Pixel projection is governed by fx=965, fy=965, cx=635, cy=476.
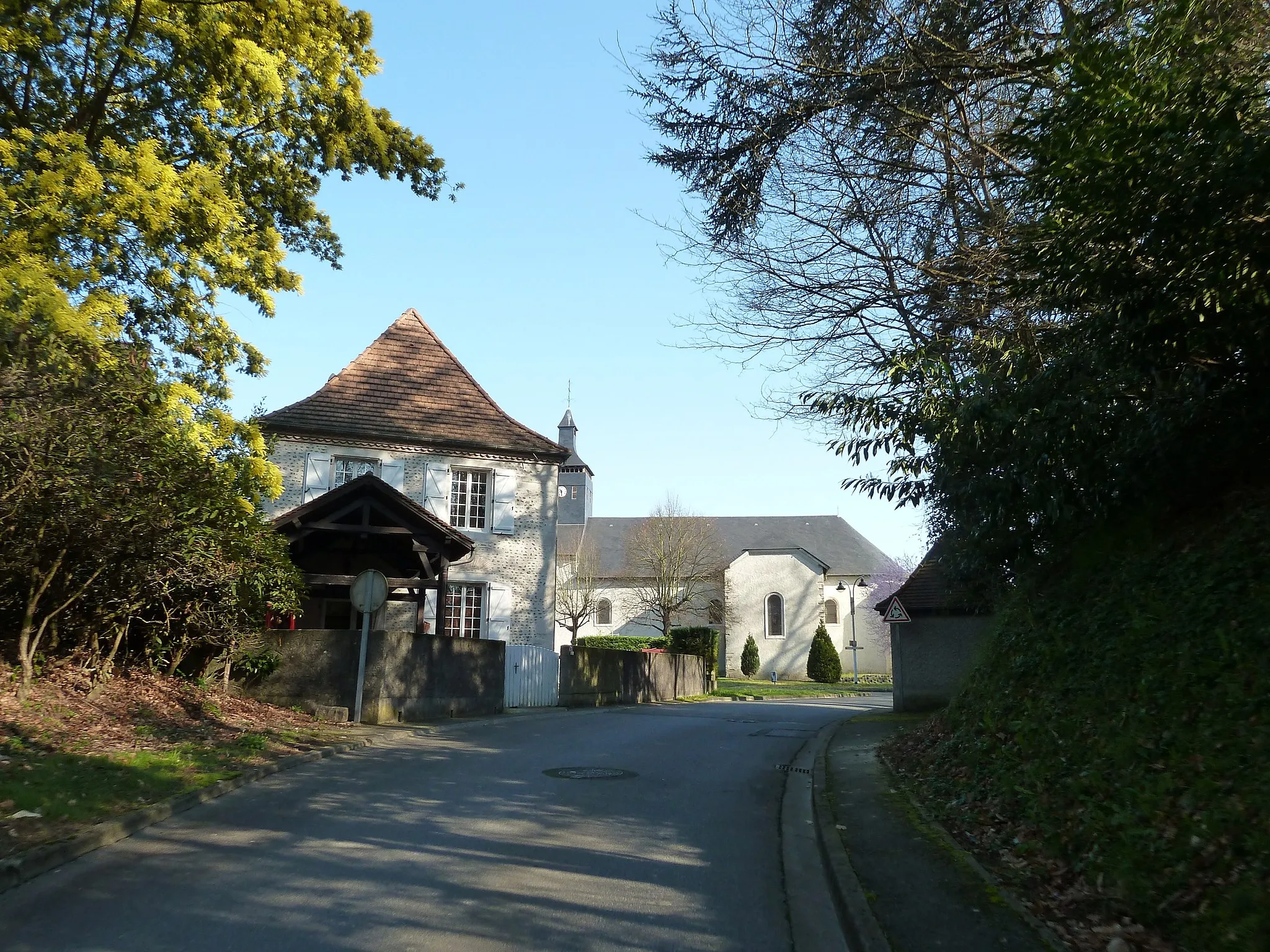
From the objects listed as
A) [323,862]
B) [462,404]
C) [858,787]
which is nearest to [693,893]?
[323,862]

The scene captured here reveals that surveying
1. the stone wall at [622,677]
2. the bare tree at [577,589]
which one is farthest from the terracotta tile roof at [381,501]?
the bare tree at [577,589]

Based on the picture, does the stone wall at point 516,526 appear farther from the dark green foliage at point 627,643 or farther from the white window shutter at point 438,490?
the dark green foliage at point 627,643

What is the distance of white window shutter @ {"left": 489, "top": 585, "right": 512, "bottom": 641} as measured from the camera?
25.9 m

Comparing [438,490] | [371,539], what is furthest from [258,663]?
[438,490]

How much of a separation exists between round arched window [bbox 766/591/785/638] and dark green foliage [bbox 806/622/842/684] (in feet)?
13.0

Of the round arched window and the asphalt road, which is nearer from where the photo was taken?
the asphalt road

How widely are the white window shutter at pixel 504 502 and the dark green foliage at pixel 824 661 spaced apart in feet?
93.9

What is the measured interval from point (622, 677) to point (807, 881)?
2163 cm

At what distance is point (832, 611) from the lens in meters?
58.2

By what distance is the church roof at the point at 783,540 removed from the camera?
60.5m

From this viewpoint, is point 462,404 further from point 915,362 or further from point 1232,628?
point 1232,628

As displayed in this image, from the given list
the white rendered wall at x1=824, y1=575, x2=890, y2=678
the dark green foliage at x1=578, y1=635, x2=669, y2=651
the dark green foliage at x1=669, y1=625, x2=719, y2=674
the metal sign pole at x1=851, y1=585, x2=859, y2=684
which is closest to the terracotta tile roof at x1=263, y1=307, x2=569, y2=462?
the dark green foliage at x1=669, y1=625, x2=719, y2=674

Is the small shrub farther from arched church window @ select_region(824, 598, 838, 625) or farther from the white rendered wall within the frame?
arched church window @ select_region(824, 598, 838, 625)

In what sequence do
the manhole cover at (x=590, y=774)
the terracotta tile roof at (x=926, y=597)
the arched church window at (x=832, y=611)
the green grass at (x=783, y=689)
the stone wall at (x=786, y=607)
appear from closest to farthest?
the manhole cover at (x=590, y=774)
the terracotta tile roof at (x=926, y=597)
the green grass at (x=783, y=689)
the stone wall at (x=786, y=607)
the arched church window at (x=832, y=611)
